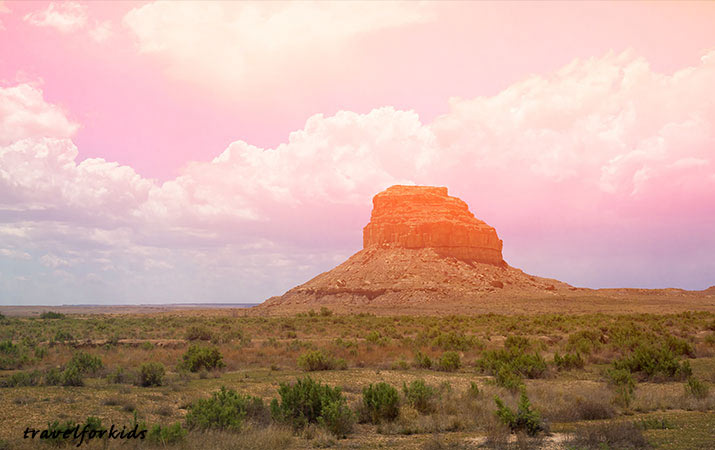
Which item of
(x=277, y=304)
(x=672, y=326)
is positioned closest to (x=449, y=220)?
(x=277, y=304)

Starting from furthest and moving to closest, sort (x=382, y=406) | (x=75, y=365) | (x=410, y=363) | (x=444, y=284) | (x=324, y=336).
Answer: (x=444, y=284) < (x=324, y=336) < (x=410, y=363) < (x=75, y=365) < (x=382, y=406)

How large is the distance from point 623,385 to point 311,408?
9006 mm

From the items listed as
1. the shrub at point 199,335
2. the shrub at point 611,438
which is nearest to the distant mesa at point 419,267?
the shrub at point 199,335

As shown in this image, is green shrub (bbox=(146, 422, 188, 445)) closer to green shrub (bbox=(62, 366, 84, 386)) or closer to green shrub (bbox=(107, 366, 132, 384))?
green shrub (bbox=(62, 366, 84, 386))

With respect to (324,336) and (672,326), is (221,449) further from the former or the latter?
(672,326)

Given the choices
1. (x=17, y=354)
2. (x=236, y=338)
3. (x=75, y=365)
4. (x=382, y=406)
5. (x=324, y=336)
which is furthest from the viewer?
(x=324, y=336)

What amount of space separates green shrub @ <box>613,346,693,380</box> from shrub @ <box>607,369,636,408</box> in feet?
6.61

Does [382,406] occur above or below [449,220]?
below

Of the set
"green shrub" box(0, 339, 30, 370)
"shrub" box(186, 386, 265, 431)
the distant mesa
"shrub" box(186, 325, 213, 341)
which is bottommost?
"shrub" box(186, 325, 213, 341)

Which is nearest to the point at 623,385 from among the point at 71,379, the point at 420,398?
the point at 420,398

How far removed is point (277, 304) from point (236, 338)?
71.9 metres

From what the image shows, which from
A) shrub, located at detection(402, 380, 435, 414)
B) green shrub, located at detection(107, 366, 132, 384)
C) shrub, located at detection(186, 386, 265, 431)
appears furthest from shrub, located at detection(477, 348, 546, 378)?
green shrub, located at detection(107, 366, 132, 384)

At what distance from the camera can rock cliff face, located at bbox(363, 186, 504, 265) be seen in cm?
11731

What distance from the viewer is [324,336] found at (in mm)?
35500
